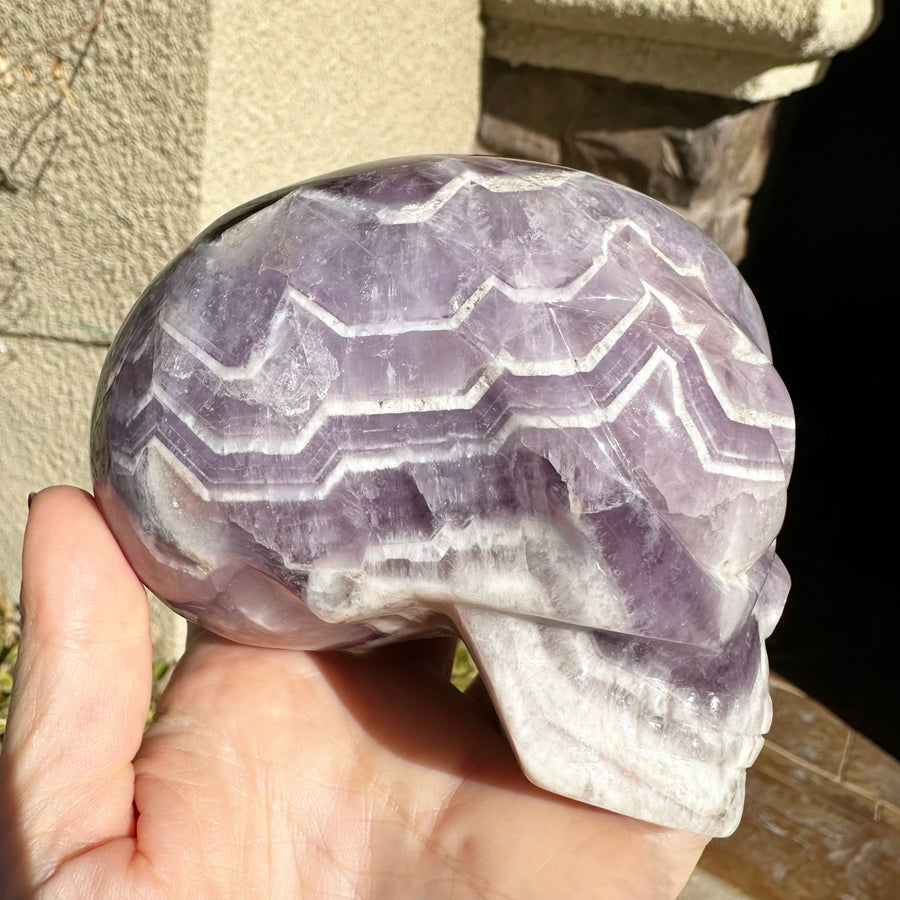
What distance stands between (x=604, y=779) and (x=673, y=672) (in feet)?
0.36

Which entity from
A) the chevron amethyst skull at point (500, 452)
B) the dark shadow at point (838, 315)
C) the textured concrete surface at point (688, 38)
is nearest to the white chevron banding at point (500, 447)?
the chevron amethyst skull at point (500, 452)

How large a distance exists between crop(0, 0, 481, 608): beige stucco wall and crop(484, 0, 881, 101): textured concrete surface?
0.12 meters

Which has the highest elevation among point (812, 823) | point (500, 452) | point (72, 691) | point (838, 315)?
point (500, 452)

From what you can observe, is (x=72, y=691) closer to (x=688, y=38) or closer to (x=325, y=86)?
(x=325, y=86)

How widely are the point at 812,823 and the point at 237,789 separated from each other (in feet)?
3.96

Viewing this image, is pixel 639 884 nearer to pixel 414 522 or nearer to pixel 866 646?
pixel 414 522

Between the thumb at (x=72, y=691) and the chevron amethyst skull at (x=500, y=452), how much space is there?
0.06m

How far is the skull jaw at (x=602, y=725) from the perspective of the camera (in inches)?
31.2

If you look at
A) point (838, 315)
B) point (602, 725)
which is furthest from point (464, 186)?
point (838, 315)

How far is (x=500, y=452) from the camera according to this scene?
2.46ft

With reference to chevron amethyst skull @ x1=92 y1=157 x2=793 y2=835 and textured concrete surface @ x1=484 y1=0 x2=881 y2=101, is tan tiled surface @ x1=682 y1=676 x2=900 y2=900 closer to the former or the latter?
chevron amethyst skull @ x1=92 y1=157 x2=793 y2=835

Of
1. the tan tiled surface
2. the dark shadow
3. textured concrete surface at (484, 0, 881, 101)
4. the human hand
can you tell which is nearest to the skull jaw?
the human hand

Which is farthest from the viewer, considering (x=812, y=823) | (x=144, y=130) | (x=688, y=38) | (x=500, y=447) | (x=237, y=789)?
(x=812, y=823)

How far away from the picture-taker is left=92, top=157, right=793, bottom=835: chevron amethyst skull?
2.48ft
